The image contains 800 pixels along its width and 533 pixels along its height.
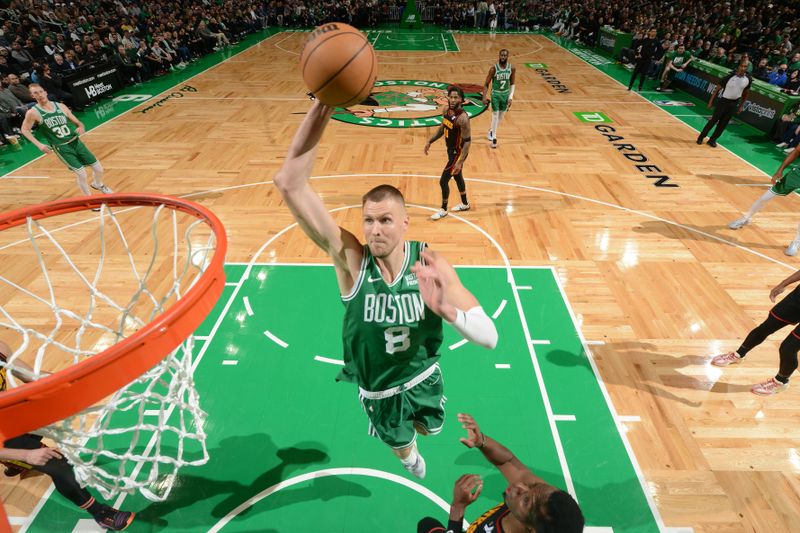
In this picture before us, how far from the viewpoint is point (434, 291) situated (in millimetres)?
1954

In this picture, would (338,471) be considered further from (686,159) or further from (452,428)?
(686,159)

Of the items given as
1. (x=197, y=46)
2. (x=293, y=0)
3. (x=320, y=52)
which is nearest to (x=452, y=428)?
(x=320, y=52)

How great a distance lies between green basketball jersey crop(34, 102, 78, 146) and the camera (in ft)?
21.0

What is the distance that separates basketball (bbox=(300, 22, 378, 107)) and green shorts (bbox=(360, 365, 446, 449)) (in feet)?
5.58

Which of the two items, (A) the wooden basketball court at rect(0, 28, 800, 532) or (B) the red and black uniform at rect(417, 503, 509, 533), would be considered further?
(A) the wooden basketball court at rect(0, 28, 800, 532)

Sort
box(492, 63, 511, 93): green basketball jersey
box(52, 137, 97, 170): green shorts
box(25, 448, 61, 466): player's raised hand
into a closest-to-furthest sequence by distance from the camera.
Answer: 1. box(25, 448, 61, 466): player's raised hand
2. box(52, 137, 97, 170): green shorts
3. box(492, 63, 511, 93): green basketball jersey

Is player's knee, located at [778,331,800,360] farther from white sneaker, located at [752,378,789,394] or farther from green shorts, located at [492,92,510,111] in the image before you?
green shorts, located at [492,92,510,111]

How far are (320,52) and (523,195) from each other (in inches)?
240

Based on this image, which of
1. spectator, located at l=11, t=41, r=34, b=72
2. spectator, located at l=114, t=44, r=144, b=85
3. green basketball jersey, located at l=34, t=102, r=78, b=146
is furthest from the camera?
spectator, located at l=114, t=44, r=144, b=85

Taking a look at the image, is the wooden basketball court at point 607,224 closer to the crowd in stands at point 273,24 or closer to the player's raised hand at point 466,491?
the player's raised hand at point 466,491

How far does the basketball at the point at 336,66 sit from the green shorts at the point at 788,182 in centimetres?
660

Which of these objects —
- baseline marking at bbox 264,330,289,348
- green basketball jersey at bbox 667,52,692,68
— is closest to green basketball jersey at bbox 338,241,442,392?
baseline marking at bbox 264,330,289,348

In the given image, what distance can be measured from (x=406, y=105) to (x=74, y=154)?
836 cm

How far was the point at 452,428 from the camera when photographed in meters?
3.95
